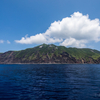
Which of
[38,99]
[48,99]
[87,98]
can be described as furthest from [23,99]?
[87,98]

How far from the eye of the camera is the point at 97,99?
1709 cm

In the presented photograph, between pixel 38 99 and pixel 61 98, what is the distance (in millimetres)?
4570

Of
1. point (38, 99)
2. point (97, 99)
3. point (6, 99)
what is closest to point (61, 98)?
point (38, 99)

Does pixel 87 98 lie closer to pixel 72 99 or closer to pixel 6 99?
pixel 72 99

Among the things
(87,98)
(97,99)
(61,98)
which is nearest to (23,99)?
(61,98)

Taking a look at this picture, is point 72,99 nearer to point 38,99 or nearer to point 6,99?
point 38,99

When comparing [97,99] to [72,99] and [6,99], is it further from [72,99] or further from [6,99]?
[6,99]

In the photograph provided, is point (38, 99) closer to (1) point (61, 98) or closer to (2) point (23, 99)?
(2) point (23, 99)

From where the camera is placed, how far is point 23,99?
16953mm

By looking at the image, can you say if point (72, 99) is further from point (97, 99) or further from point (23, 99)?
point (23, 99)

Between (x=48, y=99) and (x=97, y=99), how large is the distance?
9.56 metres

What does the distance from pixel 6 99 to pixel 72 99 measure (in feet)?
42.4

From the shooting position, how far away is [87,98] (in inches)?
689

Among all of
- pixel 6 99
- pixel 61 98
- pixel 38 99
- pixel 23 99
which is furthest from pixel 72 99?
pixel 6 99
